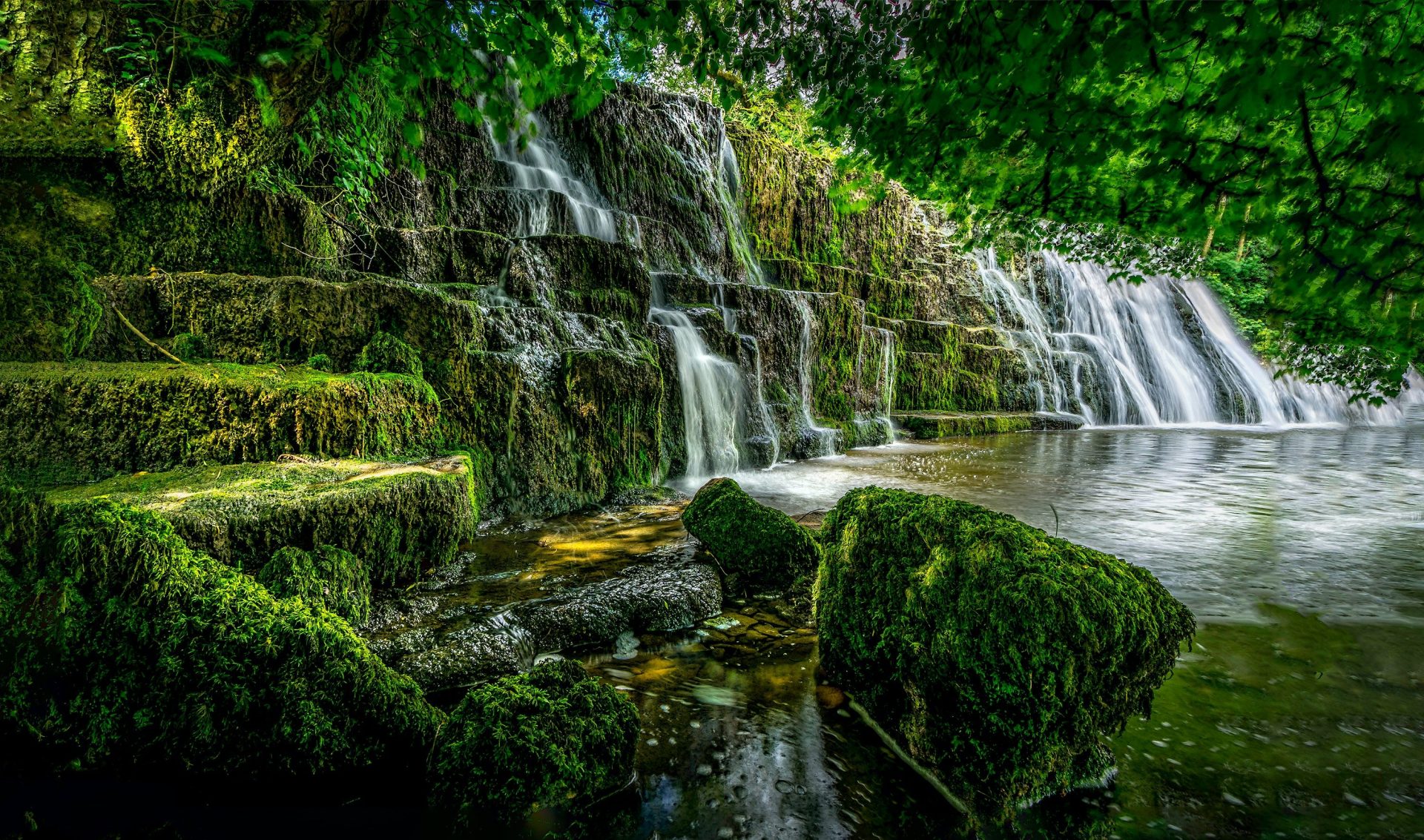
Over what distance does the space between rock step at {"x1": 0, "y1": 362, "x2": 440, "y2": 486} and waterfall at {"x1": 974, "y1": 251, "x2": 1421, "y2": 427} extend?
810 inches

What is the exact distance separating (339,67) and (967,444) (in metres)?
14.0

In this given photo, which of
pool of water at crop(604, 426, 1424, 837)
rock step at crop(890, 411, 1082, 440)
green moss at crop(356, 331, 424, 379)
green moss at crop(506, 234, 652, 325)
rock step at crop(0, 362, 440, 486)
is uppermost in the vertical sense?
green moss at crop(506, 234, 652, 325)

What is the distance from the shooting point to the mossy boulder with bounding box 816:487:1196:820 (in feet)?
6.11

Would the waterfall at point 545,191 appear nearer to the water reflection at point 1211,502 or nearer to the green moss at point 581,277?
the green moss at point 581,277

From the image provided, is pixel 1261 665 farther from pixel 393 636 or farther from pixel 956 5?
pixel 393 636

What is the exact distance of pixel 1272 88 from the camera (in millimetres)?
1922

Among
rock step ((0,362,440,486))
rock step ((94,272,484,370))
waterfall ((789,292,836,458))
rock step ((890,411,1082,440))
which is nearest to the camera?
rock step ((0,362,440,486))

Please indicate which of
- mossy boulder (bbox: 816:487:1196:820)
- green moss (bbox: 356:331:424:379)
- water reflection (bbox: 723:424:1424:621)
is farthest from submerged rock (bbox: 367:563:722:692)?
water reflection (bbox: 723:424:1424:621)

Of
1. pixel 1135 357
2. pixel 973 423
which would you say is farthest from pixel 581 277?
pixel 1135 357

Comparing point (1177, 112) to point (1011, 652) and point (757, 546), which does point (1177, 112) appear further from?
point (757, 546)

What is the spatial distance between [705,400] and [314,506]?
644 cm

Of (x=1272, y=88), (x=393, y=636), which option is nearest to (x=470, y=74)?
(x=393, y=636)

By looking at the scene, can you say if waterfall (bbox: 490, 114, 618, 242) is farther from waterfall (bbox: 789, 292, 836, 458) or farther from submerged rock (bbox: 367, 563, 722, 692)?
submerged rock (bbox: 367, 563, 722, 692)

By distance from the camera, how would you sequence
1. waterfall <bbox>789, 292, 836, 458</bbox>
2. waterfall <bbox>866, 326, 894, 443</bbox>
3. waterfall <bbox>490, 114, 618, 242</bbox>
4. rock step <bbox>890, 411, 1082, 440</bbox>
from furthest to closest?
rock step <bbox>890, 411, 1082, 440</bbox>, waterfall <bbox>866, 326, 894, 443</bbox>, waterfall <bbox>789, 292, 836, 458</bbox>, waterfall <bbox>490, 114, 618, 242</bbox>
